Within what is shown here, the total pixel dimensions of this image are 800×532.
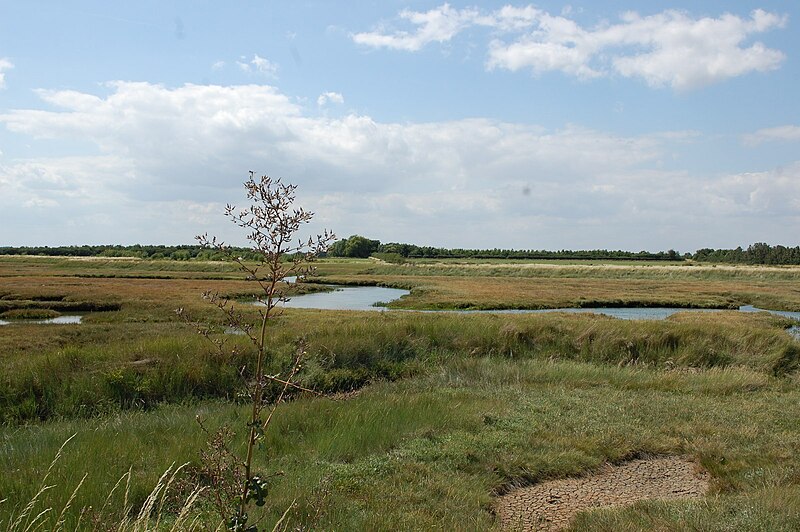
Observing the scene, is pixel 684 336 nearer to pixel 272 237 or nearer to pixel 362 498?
pixel 362 498

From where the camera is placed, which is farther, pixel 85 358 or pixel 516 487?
pixel 85 358

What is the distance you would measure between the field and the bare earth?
0.62 feet

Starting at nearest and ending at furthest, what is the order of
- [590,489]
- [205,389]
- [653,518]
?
[653,518]
[590,489]
[205,389]

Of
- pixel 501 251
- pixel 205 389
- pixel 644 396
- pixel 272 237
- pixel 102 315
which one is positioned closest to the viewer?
pixel 272 237

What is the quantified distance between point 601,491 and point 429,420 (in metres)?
2.55

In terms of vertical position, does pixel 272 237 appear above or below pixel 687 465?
above

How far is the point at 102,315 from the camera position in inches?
1316

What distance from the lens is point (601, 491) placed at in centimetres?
656

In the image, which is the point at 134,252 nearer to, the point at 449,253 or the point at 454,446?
the point at 449,253

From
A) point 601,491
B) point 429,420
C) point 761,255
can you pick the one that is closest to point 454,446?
point 429,420

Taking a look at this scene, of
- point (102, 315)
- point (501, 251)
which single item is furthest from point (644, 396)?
point (501, 251)

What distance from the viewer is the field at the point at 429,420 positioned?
5395mm

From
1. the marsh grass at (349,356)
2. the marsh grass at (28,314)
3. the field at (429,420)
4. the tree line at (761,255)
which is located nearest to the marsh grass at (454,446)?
the field at (429,420)

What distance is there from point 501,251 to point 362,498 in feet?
611
